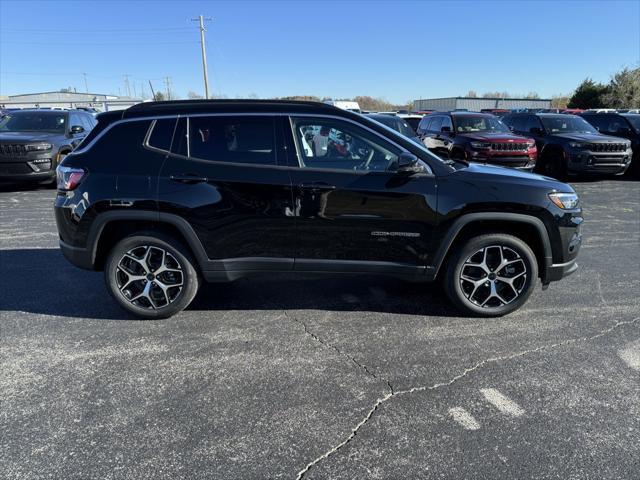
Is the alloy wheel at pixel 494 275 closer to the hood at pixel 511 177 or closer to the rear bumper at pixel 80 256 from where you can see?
the hood at pixel 511 177

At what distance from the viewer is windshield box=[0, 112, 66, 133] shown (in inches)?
427

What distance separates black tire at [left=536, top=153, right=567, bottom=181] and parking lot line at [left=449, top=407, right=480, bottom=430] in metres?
11.2

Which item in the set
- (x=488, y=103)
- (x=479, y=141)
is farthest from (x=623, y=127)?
(x=488, y=103)

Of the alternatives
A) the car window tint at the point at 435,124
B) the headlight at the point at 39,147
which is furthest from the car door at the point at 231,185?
the car window tint at the point at 435,124

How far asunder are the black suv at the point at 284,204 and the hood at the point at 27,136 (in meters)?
7.34

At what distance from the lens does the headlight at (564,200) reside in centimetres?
383

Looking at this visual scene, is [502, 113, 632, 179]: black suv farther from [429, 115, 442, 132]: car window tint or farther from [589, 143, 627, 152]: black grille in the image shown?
[429, 115, 442, 132]: car window tint

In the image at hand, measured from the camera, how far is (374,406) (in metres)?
2.80

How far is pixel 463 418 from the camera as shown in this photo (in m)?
2.68

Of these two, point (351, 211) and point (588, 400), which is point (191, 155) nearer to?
Answer: point (351, 211)

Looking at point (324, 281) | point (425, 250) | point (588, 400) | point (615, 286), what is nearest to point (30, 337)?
point (324, 281)

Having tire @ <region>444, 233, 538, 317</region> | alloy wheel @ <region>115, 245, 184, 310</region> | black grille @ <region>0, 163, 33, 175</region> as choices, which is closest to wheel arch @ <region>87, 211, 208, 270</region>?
alloy wheel @ <region>115, 245, 184, 310</region>

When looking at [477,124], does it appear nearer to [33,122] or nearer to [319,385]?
[319,385]

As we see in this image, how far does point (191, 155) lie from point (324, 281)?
204 centimetres
